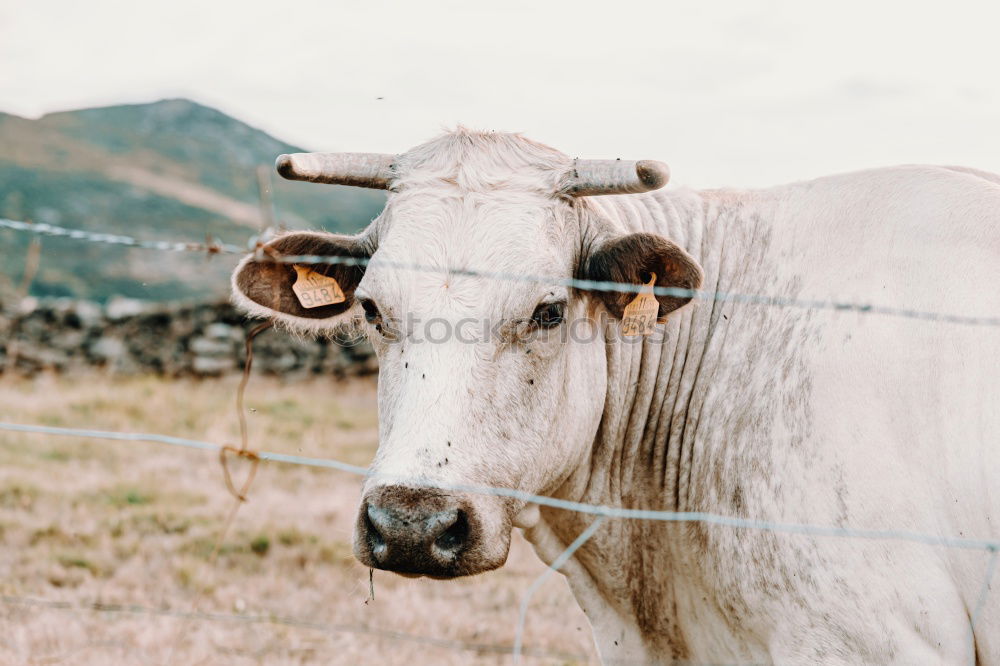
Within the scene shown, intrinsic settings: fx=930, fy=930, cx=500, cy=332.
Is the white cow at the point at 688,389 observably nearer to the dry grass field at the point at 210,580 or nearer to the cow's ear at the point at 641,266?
the cow's ear at the point at 641,266

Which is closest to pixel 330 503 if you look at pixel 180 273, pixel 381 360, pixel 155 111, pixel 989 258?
pixel 381 360

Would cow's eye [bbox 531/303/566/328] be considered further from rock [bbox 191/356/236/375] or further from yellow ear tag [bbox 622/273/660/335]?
rock [bbox 191/356/236/375]

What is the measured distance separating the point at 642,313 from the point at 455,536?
1055mm

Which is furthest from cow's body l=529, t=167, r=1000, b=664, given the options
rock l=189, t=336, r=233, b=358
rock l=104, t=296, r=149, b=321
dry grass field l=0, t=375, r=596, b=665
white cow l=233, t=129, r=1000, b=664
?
rock l=104, t=296, r=149, b=321

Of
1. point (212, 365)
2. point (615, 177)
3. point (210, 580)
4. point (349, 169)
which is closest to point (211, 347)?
point (212, 365)

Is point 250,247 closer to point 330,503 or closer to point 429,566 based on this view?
point 429,566

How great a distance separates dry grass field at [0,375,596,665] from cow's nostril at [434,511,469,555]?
1.52ft

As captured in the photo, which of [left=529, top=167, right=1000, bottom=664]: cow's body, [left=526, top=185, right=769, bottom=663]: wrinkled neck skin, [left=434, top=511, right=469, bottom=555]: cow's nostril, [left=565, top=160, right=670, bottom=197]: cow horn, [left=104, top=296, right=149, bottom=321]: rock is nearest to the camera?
[left=529, top=167, right=1000, bottom=664]: cow's body

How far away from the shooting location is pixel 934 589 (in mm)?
2723

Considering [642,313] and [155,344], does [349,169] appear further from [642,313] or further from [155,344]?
[155,344]

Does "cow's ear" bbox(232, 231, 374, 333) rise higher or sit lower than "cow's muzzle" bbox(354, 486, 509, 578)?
higher

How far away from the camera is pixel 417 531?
279cm

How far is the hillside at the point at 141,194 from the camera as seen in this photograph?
38438 mm

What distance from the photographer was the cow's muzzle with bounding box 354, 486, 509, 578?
2.79 meters
